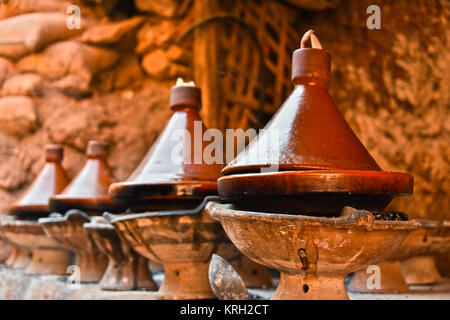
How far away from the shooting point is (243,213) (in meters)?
2.12

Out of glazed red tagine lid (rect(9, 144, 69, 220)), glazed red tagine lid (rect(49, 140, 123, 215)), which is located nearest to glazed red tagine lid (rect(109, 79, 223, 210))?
glazed red tagine lid (rect(49, 140, 123, 215))

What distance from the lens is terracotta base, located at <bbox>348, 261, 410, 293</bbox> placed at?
3.24 meters

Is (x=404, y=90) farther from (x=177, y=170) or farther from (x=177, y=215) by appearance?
(x=177, y=215)

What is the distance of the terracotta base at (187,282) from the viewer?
2971 millimetres

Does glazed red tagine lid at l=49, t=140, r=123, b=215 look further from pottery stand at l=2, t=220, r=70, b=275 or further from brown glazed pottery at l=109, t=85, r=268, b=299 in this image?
brown glazed pottery at l=109, t=85, r=268, b=299

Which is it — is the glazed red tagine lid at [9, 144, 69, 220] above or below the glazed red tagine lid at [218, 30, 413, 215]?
below

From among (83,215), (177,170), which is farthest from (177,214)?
(83,215)

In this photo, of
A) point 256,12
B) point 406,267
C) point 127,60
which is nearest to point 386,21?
point 256,12

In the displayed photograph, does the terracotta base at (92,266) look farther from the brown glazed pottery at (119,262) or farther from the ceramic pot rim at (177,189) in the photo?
the ceramic pot rim at (177,189)

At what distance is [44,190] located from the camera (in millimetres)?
4641

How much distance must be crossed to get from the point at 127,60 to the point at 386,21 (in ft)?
8.03

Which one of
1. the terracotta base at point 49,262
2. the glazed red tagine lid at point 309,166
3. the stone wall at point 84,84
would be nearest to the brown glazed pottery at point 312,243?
the glazed red tagine lid at point 309,166

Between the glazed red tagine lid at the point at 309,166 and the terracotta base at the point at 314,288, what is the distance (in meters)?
0.27

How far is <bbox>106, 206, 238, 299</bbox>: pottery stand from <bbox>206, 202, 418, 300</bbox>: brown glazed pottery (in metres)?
0.55
